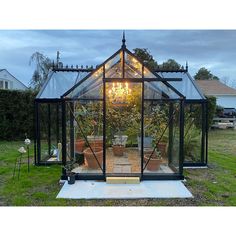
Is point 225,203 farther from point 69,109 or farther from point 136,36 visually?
point 136,36

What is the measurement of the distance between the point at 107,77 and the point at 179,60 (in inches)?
574

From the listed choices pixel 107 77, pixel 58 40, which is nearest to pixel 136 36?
pixel 58 40

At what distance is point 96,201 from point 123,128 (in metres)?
2.86

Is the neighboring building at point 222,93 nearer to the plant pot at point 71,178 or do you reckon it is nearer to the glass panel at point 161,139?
the glass panel at point 161,139

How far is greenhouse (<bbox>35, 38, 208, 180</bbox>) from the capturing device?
5812 mm

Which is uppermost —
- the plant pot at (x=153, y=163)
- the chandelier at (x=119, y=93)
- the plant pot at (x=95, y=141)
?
the chandelier at (x=119, y=93)

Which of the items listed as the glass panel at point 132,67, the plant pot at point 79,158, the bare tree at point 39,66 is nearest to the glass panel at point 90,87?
the glass panel at point 132,67

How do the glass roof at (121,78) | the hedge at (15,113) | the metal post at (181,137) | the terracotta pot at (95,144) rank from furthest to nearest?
the hedge at (15,113)
the terracotta pot at (95,144)
the metal post at (181,137)
the glass roof at (121,78)

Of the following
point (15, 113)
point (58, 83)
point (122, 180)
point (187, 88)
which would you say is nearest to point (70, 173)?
point (122, 180)

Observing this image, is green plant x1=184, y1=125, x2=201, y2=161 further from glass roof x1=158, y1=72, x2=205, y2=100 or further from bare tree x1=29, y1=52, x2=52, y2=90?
bare tree x1=29, y1=52, x2=52, y2=90

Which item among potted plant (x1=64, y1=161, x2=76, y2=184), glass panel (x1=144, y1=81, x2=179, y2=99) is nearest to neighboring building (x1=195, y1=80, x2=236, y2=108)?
glass panel (x1=144, y1=81, x2=179, y2=99)

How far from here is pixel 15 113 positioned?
11133 mm

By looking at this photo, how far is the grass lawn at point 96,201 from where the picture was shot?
15.3 ft

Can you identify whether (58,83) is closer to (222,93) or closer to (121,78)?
(121,78)
